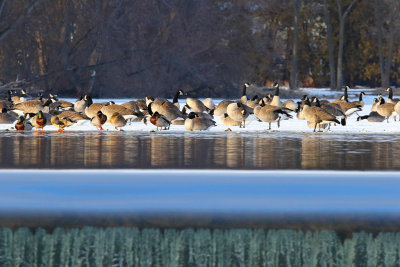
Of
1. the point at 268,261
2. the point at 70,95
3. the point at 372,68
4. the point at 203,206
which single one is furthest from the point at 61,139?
the point at 372,68

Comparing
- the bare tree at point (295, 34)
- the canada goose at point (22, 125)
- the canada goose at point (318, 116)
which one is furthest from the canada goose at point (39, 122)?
the bare tree at point (295, 34)

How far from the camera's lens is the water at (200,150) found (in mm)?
12820

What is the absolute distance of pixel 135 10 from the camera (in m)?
46.8

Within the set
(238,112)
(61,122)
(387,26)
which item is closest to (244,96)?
(238,112)

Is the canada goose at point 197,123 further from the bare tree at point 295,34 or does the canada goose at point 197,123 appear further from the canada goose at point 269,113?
the bare tree at point 295,34

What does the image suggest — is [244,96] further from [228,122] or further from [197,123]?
[197,123]

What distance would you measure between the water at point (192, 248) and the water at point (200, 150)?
2.27m

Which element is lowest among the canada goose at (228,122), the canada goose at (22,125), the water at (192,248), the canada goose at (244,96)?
the water at (192,248)

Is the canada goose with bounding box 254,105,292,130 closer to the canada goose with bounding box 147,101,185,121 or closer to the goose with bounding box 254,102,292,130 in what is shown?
the goose with bounding box 254,102,292,130

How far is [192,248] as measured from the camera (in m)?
9.91

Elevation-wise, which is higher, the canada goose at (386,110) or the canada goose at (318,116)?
the canada goose at (386,110)

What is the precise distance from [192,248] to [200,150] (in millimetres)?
5595

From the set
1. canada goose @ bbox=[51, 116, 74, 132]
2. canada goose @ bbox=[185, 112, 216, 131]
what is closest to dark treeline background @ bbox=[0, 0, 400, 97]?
canada goose @ bbox=[51, 116, 74, 132]

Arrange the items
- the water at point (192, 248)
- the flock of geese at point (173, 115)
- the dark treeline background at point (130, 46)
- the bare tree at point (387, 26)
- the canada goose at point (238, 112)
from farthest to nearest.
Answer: the bare tree at point (387, 26) → the dark treeline background at point (130, 46) → the canada goose at point (238, 112) → the flock of geese at point (173, 115) → the water at point (192, 248)
